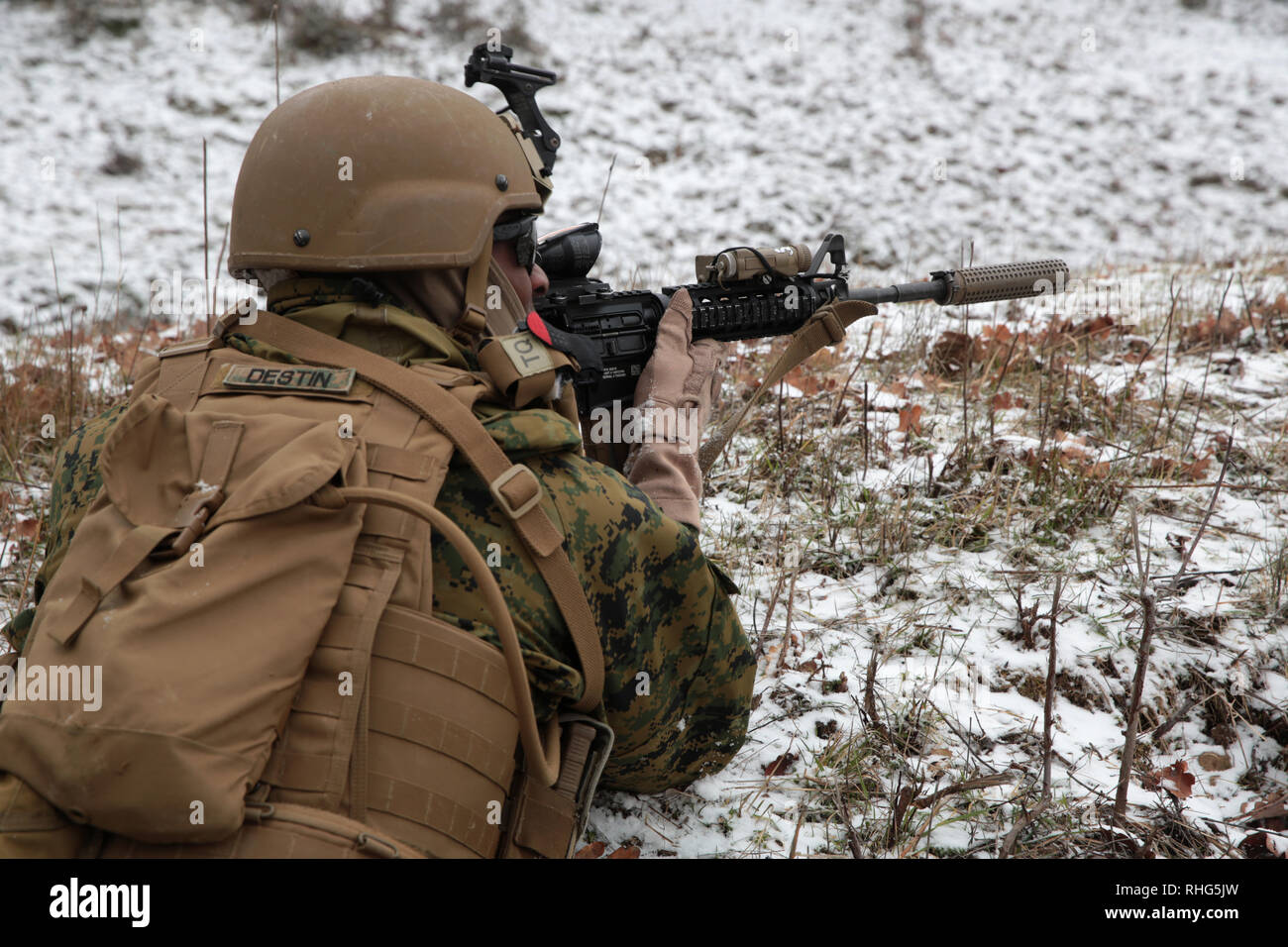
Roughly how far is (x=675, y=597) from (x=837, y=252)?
1.65 m

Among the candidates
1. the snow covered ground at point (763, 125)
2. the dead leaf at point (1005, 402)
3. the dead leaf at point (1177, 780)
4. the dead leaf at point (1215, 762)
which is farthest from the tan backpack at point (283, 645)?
the snow covered ground at point (763, 125)

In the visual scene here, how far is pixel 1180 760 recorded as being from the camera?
2424 millimetres

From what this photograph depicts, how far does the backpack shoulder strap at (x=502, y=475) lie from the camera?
1.63 metres

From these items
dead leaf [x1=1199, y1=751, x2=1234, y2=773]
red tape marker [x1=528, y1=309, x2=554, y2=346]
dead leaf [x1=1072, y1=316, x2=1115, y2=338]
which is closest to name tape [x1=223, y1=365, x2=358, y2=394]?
red tape marker [x1=528, y1=309, x2=554, y2=346]

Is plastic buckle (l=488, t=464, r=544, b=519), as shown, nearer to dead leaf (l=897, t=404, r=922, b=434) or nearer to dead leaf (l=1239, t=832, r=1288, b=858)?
dead leaf (l=1239, t=832, r=1288, b=858)

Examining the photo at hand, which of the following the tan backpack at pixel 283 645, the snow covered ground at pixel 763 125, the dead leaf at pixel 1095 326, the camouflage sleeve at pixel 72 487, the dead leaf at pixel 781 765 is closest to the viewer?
the tan backpack at pixel 283 645

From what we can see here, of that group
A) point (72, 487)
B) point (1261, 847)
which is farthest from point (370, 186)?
point (1261, 847)

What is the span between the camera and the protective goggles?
2.09 m

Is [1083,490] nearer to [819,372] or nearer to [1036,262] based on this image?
[1036,262]

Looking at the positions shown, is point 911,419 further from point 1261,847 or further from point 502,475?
point 502,475

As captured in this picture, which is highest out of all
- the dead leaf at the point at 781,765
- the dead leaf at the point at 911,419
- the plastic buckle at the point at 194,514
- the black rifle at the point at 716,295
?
the black rifle at the point at 716,295

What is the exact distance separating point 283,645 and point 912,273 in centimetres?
787

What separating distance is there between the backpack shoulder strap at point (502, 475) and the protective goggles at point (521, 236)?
0.49 meters

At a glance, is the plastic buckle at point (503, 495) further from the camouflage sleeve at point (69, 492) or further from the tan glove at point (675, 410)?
the camouflage sleeve at point (69, 492)
